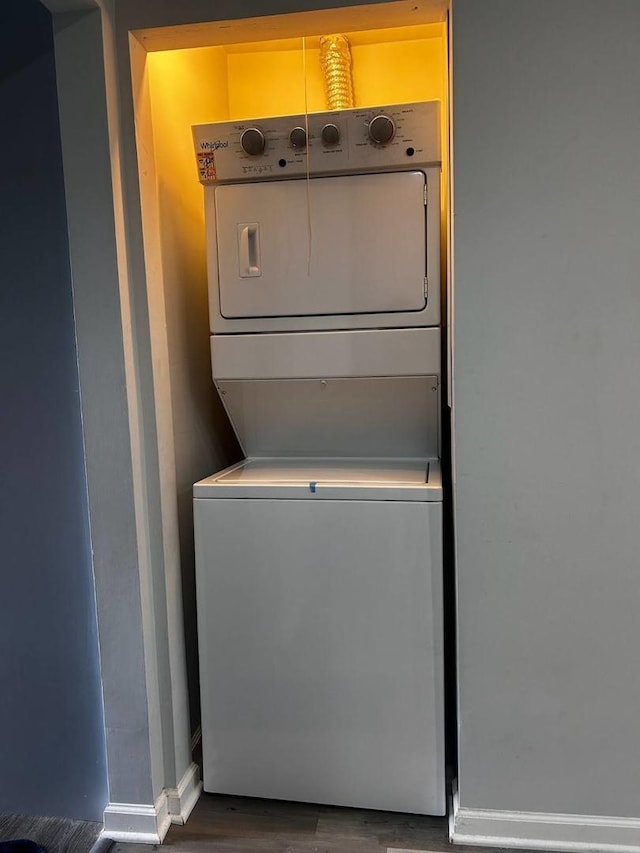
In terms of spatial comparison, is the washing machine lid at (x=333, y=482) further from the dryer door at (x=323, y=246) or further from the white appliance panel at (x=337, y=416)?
the dryer door at (x=323, y=246)

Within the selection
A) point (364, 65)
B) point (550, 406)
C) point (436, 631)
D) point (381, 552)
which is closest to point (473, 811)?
point (436, 631)

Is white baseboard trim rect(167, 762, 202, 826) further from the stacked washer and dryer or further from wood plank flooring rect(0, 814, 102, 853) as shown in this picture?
wood plank flooring rect(0, 814, 102, 853)

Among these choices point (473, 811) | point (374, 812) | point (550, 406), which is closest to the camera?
point (550, 406)

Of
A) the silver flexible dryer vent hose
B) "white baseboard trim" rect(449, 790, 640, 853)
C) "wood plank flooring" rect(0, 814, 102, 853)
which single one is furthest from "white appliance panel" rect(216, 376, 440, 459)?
"wood plank flooring" rect(0, 814, 102, 853)

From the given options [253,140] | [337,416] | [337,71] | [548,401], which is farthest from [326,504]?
[337,71]

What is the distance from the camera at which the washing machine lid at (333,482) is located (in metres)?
1.55

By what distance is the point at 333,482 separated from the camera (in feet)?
5.27

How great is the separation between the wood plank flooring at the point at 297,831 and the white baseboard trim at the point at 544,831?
50mm

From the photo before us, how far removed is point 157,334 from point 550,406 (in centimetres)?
104

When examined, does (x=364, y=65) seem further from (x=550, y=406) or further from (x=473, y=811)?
(x=473, y=811)

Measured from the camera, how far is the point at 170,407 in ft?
5.52

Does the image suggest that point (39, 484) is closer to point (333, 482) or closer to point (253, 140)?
point (333, 482)

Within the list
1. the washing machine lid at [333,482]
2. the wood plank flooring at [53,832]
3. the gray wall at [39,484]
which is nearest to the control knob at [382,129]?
the gray wall at [39,484]

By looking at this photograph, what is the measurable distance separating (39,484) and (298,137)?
3.87ft
